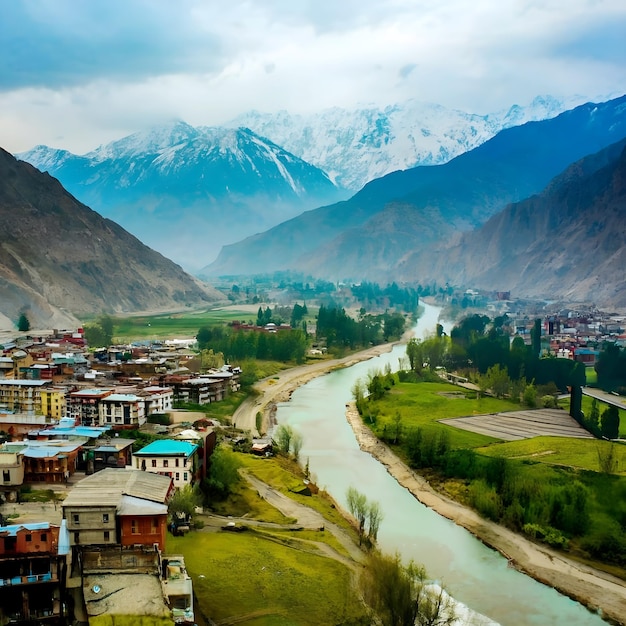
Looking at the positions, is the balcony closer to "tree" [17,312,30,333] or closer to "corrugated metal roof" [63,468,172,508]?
"corrugated metal roof" [63,468,172,508]

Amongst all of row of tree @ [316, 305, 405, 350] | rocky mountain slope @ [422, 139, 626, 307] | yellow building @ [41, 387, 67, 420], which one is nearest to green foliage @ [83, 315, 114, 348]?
row of tree @ [316, 305, 405, 350]

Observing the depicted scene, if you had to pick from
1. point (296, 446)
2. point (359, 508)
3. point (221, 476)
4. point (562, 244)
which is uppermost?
point (562, 244)

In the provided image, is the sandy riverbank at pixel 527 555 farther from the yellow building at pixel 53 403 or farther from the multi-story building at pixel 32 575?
the multi-story building at pixel 32 575

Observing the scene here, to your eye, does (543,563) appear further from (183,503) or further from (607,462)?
(183,503)

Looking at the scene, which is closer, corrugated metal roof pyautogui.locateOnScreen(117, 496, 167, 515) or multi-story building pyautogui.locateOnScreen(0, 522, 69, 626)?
multi-story building pyautogui.locateOnScreen(0, 522, 69, 626)

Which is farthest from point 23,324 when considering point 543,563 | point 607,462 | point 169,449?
point 543,563

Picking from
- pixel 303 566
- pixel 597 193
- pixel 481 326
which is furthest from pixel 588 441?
pixel 597 193

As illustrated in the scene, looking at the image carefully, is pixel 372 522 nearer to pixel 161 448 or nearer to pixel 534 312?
pixel 161 448
